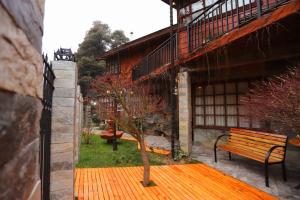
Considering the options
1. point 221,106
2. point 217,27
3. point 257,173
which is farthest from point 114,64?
point 257,173

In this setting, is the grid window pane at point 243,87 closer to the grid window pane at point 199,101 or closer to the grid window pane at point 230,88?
the grid window pane at point 230,88

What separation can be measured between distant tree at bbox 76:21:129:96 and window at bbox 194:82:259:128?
14.0m

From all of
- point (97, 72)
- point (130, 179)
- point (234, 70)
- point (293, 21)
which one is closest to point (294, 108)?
point (293, 21)

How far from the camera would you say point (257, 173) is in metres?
4.88

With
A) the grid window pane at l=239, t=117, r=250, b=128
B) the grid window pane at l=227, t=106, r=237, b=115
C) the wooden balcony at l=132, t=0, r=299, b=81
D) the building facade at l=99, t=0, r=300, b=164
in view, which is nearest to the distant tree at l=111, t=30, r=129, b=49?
the wooden balcony at l=132, t=0, r=299, b=81

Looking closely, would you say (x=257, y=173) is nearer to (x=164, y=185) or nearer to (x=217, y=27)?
(x=164, y=185)

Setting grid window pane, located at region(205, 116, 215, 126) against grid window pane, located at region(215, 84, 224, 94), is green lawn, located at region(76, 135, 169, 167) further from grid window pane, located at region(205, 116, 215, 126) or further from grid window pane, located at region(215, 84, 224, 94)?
grid window pane, located at region(215, 84, 224, 94)

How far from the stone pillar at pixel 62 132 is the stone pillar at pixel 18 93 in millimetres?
1865

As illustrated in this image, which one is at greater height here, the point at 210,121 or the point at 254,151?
the point at 210,121

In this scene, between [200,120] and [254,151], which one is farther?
[200,120]

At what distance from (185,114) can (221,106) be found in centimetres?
205

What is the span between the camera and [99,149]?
783 cm

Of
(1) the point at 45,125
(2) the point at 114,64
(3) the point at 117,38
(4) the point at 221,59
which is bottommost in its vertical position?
(1) the point at 45,125

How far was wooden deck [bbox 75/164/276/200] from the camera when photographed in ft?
12.6
